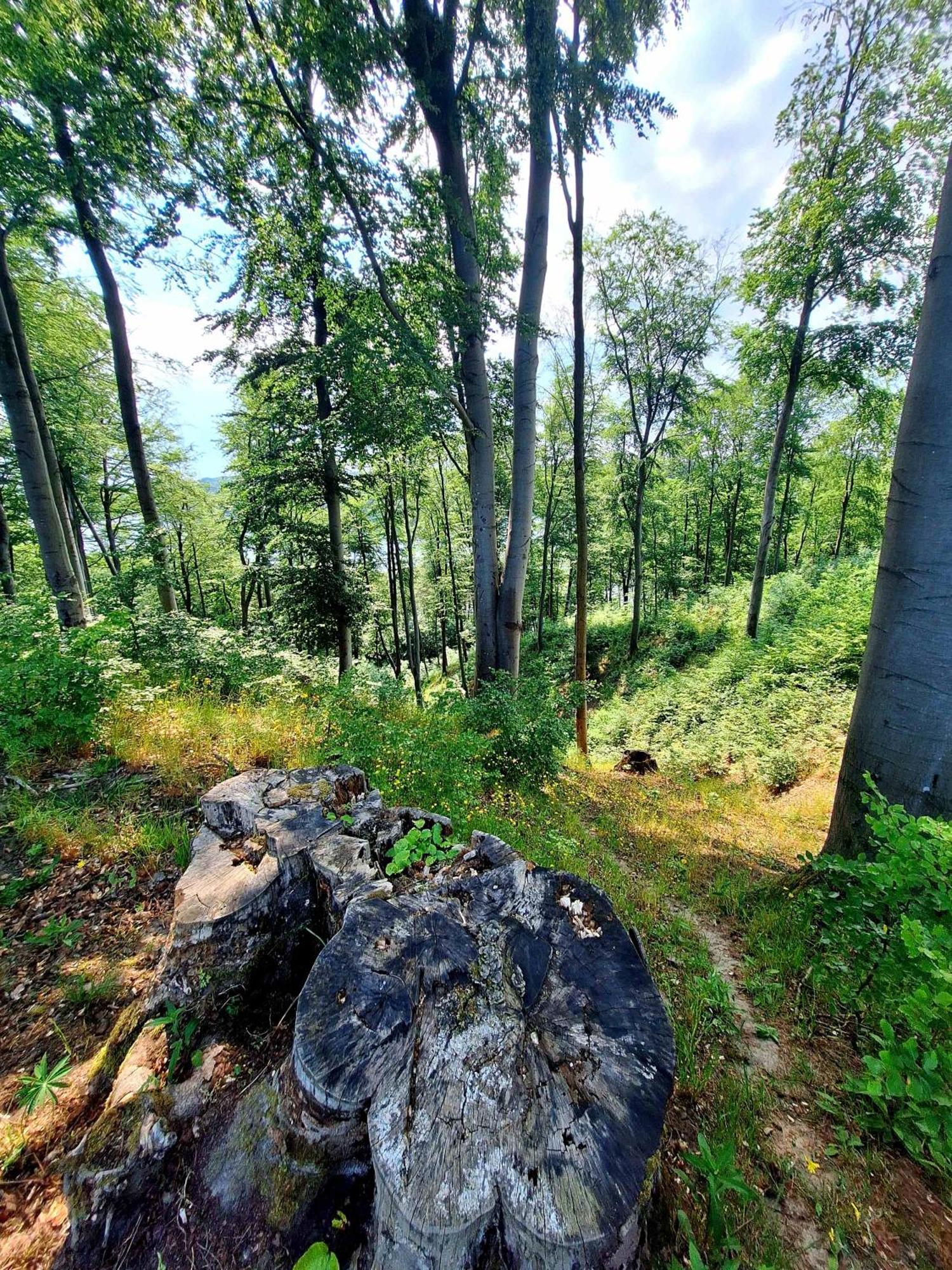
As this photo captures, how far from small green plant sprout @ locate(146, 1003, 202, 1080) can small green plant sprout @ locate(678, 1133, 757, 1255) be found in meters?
1.65

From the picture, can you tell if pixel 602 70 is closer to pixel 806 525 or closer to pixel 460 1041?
pixel 460 1041

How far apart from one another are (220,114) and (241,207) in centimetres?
79

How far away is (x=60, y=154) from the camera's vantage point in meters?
4.39

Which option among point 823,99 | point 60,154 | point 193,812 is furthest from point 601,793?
point 823,99

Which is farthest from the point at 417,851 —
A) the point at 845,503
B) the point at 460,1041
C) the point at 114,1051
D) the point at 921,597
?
the point at 845,503

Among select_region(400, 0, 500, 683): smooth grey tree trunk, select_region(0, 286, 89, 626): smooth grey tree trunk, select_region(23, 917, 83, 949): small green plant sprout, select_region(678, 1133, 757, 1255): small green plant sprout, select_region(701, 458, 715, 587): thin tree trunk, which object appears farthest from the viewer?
select_region(701, 458, 715, 587): thin tree trunk

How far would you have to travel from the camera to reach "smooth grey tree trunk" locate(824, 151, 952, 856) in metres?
2.43

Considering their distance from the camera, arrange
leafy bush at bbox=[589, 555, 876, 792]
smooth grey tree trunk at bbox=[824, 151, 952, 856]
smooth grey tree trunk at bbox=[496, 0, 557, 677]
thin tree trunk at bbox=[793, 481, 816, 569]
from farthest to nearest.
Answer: thin tree trunk at bbox=[793, 481, 816, 569] → leafy bush at bbox=[589, 555, 876, 792] → smooth grey tree trunk at bbox=[496, 0, 557, 677] → smooth grey tree trunk at bbox=[824, 151, 952, 856]

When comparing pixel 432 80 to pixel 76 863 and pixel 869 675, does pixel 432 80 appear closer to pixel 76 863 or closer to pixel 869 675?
pixel 869 675

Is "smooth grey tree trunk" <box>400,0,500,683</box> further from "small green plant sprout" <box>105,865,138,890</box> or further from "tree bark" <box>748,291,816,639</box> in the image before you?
"tree bark" <box>748,291,816,639</box>

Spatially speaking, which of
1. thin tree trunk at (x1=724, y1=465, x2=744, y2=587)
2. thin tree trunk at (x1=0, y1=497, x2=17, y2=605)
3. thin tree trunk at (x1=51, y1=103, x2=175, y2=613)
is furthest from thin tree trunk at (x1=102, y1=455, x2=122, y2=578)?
thin tree trunk at (x1=724, y1=465, x2=744, y2=587)

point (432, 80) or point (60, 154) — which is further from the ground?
point (432, 80)

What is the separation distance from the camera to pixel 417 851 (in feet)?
6.59

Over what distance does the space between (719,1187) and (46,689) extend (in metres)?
4.97
